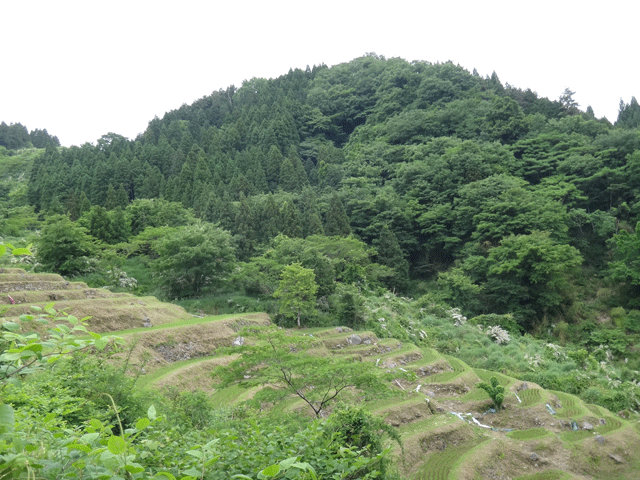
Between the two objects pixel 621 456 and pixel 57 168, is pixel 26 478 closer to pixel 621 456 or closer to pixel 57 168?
pixel 621 456

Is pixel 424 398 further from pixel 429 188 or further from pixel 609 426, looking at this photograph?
pixel 429 188

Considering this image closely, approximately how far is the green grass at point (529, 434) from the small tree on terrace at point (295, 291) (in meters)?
9.72

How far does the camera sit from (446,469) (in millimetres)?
9969

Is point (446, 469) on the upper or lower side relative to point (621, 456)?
upper

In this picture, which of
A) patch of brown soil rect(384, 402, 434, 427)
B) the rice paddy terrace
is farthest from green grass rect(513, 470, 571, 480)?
patch of brown soil rect(384, 402, 434, 427)

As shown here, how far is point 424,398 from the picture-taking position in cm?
1320

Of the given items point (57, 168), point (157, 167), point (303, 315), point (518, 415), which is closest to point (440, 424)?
point (518, 415)

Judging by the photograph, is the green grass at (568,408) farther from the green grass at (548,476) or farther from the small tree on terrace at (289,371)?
the small tree on terrace at (289,371)

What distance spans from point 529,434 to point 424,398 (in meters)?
3.31

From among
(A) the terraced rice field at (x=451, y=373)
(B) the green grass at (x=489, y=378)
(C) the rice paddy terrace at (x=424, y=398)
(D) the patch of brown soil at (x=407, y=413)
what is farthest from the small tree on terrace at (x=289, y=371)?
(B) the green grass at (x=489, y=378)

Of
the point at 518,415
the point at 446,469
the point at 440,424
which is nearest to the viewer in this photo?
the point at 446,469

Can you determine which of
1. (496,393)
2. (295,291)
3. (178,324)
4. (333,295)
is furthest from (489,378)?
(178,324)

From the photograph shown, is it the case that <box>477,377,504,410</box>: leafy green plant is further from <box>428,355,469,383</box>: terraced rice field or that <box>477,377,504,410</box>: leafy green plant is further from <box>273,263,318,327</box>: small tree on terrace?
<box>273,263,318,327</box>: small tree on terrace

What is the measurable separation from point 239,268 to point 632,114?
53538mm
